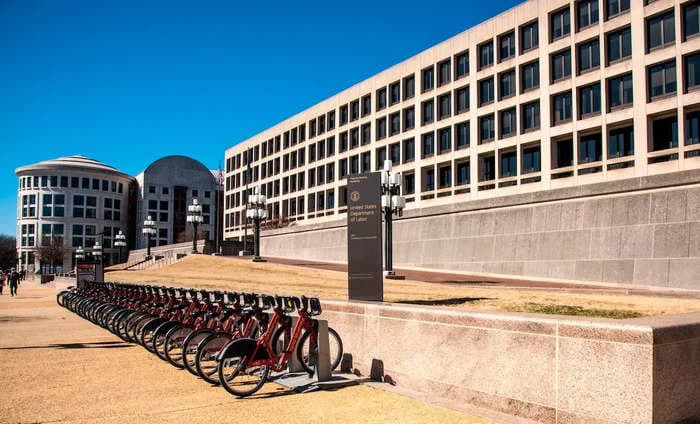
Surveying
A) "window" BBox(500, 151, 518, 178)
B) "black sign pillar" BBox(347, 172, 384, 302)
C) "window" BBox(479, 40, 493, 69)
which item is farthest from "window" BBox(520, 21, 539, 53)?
"black sign pillar" BBox(347, 172, 384, 302)

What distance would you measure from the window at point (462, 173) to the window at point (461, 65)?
23.0ft

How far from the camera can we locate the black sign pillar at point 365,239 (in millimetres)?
12602

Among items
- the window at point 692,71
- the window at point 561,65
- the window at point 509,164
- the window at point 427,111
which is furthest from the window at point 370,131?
the window at point 692,71

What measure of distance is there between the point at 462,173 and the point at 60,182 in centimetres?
10798

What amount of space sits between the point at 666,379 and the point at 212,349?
6.43 meters

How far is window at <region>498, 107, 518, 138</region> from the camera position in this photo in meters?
41.4

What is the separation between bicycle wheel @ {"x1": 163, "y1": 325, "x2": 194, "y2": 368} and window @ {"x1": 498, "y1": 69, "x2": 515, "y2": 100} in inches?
1407

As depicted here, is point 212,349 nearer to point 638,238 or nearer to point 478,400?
point 478,400

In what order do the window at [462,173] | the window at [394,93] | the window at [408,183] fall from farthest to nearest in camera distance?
the window at [394,93] → the window at [408,183] → the window at [462,173]

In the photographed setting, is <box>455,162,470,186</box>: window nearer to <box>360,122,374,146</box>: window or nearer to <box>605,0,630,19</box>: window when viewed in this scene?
<box>360,122,374,146</box>: window

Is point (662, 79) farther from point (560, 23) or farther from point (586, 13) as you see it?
point (560, 23)

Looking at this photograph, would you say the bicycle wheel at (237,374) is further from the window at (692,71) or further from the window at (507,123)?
the window at (507,123)

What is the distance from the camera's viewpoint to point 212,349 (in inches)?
364

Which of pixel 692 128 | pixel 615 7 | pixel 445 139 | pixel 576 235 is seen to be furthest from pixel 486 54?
pixel 576 235
